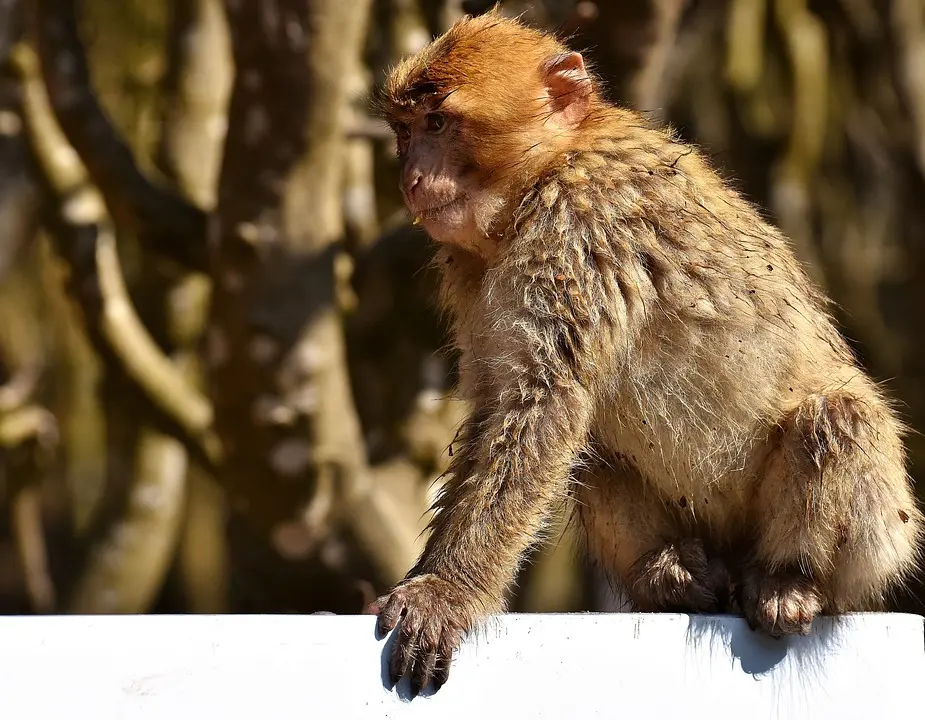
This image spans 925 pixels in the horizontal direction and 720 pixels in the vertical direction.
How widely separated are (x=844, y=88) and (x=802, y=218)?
1.50 metres

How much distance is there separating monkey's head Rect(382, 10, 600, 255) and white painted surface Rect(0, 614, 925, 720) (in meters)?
1.13

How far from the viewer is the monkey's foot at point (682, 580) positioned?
3.27 m

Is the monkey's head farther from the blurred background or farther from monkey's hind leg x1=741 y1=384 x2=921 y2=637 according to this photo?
monkey's hind leg x1=741 y1=384 x2=921 y2=637

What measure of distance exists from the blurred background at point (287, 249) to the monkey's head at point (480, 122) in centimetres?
67

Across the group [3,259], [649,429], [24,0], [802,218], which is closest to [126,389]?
[3,259]

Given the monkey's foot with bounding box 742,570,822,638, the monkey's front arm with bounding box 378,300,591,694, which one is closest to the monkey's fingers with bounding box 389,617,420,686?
the monkey's front arm with bounding box 378,300,591,694

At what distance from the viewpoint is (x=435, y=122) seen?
3477 millimetres

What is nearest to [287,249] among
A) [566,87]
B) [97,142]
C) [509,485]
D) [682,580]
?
[97,142]

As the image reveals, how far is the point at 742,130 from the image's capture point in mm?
8930

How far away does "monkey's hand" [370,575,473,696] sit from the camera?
2.72 meters

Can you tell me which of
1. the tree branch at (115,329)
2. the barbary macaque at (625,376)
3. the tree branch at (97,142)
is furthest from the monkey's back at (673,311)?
the tree branch at (115,329)

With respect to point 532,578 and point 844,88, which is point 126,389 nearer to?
point 532,578

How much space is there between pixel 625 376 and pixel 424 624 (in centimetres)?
87

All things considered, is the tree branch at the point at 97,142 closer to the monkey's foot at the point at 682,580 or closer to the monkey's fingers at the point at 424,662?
the monkey's foot at the point at 682,580
